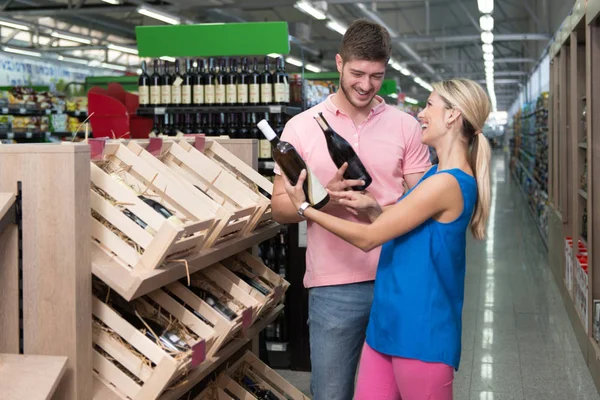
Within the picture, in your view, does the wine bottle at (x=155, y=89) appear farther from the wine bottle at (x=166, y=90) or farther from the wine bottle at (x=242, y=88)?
the wine bottle at (x=242, y=88)

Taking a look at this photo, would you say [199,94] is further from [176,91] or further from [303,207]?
[303,207]

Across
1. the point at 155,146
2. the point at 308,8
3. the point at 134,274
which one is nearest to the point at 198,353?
the point at 134,274

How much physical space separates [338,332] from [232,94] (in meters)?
4.24

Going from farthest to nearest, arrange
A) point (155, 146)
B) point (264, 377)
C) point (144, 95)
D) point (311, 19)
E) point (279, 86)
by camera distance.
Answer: point (311, 19)
point (144, 95)
point (279, 86)
point (264, 377)
point (155, 146)

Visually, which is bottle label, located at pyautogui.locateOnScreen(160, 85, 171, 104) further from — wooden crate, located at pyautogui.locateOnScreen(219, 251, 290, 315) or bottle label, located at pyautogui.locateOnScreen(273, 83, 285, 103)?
wooden crate, located at pyautogui.locateOnScreen(219, 251, 290, 315)

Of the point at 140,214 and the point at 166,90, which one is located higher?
the point at 166,90

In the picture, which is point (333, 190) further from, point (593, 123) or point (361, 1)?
point (361, 1)

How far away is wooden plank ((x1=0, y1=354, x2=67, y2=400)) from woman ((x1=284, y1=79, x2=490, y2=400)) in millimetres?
869

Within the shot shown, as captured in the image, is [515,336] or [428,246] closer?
[428,246]

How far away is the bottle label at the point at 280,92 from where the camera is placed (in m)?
6.61

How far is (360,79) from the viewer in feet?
8.95

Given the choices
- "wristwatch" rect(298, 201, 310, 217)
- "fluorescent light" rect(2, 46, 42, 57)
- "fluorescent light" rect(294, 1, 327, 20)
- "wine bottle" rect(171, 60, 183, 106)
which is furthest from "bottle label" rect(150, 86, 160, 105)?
"fluorescent light" rect(2, 46, 42, 57)

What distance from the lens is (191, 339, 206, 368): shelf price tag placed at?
8.83 ft

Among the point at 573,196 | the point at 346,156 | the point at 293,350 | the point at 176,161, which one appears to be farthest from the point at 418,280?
the point at 573,196
